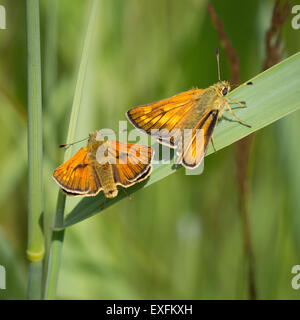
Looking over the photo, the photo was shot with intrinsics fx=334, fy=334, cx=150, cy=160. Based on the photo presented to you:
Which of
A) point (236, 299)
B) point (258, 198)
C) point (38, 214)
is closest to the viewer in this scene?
point (38, 214)

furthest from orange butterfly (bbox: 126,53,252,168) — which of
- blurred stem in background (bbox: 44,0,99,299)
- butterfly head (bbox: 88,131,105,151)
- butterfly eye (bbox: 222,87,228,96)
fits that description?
blurred stem in background (bbox: 44,0,99,299)

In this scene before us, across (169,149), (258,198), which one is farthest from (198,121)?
(258,198)

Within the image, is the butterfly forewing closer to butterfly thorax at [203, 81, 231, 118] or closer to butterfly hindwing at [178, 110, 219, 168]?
butterfly hindwing at [178, 110, 219, 168]

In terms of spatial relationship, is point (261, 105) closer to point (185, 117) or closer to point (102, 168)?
point (185, 117)

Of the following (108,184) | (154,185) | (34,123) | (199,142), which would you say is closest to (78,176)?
(108,184)

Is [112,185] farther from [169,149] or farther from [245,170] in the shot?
[245,170]
